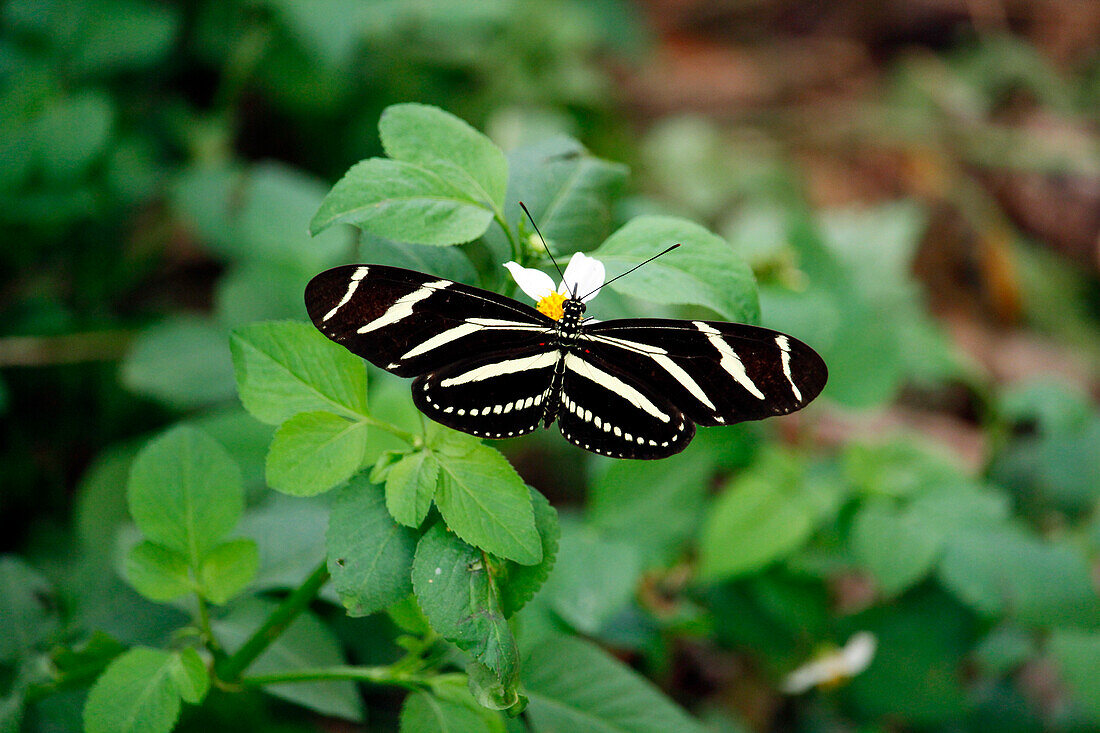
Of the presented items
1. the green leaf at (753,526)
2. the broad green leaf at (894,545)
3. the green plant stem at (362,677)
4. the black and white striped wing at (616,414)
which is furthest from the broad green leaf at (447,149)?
the broad green leaf at (894,545)

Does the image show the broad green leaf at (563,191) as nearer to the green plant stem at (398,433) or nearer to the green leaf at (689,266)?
the green leaf at (689,266)

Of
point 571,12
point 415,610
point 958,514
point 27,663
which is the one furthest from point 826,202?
point 27,663

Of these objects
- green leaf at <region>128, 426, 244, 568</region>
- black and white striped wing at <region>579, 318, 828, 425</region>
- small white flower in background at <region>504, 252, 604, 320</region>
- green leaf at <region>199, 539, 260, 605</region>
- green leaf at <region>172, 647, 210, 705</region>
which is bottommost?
green leaf at <region>172, 647, 210, 705</region>

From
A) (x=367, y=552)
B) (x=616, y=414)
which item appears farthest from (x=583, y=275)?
(x=367, y=552)

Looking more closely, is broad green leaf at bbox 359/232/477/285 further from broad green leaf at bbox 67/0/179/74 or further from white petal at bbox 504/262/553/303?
broad green leaf at bbox 67/0/179/74

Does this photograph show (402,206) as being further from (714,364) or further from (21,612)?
(21,612)

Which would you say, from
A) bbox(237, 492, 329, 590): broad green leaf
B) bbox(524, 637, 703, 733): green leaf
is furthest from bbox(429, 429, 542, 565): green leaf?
bbox(237, 492, 329, 590): broad green leaf
